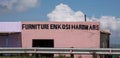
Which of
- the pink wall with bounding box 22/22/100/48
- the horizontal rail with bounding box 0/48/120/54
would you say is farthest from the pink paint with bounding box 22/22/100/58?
the horizontal rail with bounding box 0/48/120/54

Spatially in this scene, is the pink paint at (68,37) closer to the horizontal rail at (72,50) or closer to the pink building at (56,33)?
the pink building at (56,33)

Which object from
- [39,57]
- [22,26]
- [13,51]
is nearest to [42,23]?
[22,26]

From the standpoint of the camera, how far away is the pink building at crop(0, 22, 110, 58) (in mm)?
32375

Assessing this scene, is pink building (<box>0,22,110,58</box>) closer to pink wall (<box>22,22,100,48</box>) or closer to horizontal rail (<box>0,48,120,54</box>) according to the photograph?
pink wall (<box>22,22,100,48</box>)

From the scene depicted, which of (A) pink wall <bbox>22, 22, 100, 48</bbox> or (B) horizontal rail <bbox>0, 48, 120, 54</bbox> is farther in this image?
(A) pink wall <bbox>22, 22, 100, 48</bbox>

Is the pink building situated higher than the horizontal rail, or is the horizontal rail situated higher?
the pink building

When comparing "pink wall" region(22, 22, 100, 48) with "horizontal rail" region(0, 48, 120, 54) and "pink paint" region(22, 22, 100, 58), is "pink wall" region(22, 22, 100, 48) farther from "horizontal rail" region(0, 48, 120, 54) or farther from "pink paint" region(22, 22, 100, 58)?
"horizontal rail" region(0, 48, 120, 54)

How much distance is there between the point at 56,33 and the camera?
32750 millimetres

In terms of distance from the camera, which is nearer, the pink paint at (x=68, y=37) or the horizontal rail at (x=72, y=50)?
the horizontal rail at (x=72, y=50)

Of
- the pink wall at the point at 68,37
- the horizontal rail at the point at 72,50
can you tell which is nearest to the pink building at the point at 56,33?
the pink wall at the point at 68,37

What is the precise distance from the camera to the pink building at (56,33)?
106 feet

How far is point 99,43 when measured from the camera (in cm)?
3244

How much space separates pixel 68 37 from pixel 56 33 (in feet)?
3.52

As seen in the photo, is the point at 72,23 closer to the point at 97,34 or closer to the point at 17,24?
the point at 97,34
